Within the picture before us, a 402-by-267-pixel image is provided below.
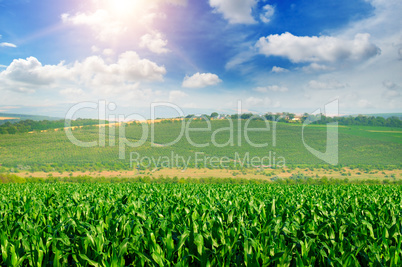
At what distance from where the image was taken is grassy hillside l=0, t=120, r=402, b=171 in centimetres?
9325

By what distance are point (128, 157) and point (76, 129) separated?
158 feet

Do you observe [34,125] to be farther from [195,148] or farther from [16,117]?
[195,148]

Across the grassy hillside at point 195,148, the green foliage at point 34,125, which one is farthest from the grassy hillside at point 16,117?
the grassy hillside at point 195,148

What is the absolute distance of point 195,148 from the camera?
109562 mm

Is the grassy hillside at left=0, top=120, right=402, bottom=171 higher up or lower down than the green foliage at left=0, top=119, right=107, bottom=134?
lower down

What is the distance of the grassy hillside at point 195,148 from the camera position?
9325cm

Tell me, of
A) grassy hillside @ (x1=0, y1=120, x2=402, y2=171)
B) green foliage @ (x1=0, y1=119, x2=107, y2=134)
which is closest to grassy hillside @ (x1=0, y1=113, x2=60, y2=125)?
green foliage @ (x1=0, y1=119, x2=107, y2=134)

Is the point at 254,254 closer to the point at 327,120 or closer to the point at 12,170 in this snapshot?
the point at 12,170

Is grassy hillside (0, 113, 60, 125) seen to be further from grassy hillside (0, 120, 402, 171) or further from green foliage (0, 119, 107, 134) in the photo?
grassy hillside (0, 120, 402, 171)

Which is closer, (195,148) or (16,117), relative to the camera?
(195,148)

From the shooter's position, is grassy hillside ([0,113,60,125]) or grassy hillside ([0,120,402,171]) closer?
grassy hillside ([0,120,402,171])

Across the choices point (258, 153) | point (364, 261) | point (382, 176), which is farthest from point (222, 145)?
point (364, 261)

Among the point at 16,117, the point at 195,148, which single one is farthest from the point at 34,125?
the point at 195,148

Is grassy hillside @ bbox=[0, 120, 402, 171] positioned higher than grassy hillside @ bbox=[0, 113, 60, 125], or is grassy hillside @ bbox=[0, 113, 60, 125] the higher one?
grassy hillside @ bbox=[0, 113, 60, 125]
